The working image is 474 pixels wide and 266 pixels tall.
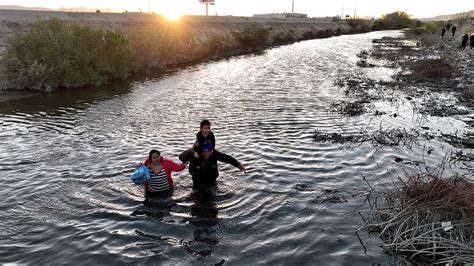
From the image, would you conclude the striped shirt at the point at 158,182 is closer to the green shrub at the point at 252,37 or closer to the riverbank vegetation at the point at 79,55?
the riverbank vegetation at the point at 79,55

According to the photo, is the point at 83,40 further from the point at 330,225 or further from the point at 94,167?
the point at 330,225

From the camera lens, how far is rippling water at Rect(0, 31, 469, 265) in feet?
29.2

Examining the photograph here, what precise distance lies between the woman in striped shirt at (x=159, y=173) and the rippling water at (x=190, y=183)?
349mm

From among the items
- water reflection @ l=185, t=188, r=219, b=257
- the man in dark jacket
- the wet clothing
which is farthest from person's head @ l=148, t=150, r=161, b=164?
water reflection @ l=185, t=188, r=219, b=257

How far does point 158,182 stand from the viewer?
11219 mm

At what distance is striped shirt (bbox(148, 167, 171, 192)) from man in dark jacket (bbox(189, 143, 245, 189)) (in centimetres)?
84

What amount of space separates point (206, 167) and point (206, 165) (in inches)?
2.3

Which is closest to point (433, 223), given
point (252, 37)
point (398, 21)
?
point (252, 37)

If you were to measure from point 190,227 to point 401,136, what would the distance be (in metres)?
10.4

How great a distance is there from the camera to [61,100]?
26047mm

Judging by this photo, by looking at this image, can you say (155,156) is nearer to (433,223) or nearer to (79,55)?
(433,223)

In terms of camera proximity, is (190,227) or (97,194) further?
(97,194)

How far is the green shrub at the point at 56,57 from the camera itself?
93.5 feet

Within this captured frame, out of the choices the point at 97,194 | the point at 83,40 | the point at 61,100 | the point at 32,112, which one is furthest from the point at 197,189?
the point at 83,40
